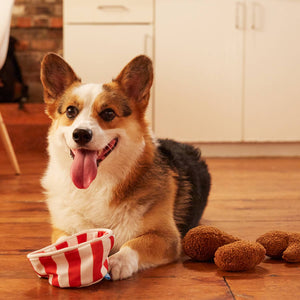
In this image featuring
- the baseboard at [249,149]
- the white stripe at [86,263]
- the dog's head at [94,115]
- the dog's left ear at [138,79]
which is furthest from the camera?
the baseboard at [249,149]

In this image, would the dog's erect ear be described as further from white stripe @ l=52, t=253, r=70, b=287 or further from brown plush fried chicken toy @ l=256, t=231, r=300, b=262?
brown plush fried chicken toy @ l=256, t=231, r=300, b=262

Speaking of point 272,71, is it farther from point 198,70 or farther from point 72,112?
point 72,112

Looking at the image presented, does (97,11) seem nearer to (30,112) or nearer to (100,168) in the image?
(30,112)

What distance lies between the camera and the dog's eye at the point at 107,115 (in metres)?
1.39

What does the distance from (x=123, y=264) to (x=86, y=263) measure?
0.13 meters

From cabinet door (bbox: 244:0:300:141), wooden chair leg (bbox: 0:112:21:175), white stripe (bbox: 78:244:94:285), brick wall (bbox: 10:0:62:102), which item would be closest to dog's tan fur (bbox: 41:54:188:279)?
white stripe (bbox: 78:244:94:285)

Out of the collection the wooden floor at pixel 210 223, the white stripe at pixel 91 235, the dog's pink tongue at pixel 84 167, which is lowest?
the wooden floor at pixel 210 223

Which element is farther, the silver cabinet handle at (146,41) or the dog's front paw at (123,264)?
the silver cabinet handle at (146,41)

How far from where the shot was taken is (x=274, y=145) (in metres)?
3.91

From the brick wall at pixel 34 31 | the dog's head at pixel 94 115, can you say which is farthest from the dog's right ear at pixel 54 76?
the brick wall at pixel 34 31

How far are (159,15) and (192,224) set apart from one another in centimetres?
242

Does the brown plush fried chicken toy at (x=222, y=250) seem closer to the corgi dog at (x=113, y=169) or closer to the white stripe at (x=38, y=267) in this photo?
the corgi dog at (x=113, y=169)

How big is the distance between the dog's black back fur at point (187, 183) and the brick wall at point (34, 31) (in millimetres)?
2835

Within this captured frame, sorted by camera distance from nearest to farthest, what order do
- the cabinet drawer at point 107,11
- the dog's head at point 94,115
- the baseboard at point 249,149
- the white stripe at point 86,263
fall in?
the white stripe at point 86,263, the dog's head at point 94,115, the cabinet drawer at point 107,11, the baseboard at point 249,149
